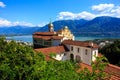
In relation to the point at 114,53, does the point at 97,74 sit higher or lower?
higher

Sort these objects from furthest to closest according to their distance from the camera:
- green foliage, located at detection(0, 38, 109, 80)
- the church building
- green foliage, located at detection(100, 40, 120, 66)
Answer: green foliage, located at detection(100, 40, 120, 66), the church building, green foliage, located at detection(0, 38, 109, 80)

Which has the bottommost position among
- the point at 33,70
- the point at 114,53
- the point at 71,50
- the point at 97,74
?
the point at 114,53

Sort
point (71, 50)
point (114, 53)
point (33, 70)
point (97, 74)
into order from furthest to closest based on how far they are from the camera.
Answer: point (114, 53) < point (71, 50) < point (33, 70) < point (97, 74)

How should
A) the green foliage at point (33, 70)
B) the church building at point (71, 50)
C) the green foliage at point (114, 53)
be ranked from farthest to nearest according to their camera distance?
the green foliage at point (114, 53) < the church building at point (71, 50) < the green foliage at point (33, 70)

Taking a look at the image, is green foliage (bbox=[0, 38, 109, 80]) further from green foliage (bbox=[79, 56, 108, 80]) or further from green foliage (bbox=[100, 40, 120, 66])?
green foliage (bbox=[100, 40, 120, 66])

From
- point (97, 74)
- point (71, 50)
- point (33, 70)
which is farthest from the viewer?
point (71, 50)

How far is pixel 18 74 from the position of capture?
27.5ft

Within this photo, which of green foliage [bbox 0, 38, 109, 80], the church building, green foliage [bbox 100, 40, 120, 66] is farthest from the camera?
green foliage [bbox 100, 40, 120, 66]

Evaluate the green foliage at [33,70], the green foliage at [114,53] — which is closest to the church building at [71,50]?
the green foliage at [114,53]

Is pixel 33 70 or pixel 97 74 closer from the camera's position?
pixel 97 74

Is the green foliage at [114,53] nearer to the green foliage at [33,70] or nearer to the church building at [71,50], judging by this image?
the church building at [71,50]

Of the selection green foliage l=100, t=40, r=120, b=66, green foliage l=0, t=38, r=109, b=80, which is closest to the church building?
green foliage l=100, t=40, r=120, b=66

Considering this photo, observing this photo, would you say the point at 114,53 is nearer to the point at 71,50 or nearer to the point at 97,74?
the point at 71,50

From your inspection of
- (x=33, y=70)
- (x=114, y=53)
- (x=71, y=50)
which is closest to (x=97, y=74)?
(x=33, y=70)
